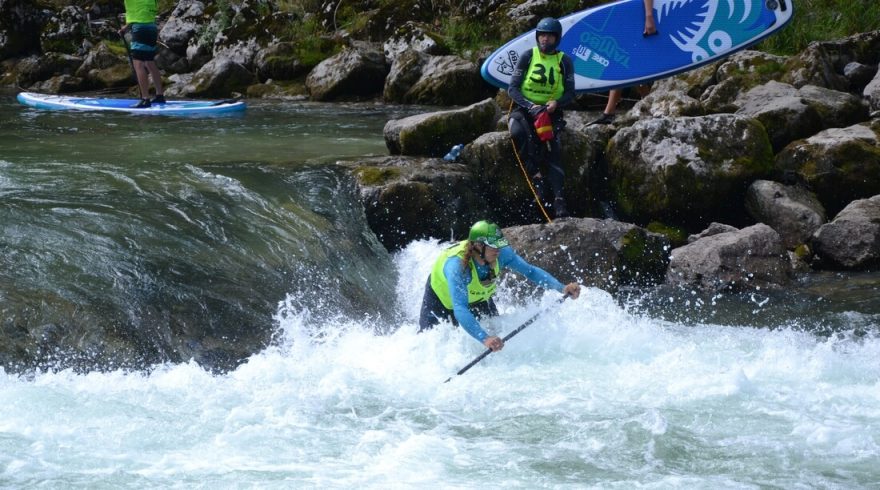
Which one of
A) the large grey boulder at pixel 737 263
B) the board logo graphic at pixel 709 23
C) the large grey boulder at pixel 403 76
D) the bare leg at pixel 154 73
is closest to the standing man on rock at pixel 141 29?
the bare leg at pixel 154 73

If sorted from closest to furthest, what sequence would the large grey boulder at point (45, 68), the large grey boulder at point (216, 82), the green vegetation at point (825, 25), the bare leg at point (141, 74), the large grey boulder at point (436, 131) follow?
1. the large grey boulder at point (436, 131)
2. the bare leg at point (141, 74)
3. the green vegetation at point (825, 25)
4. the large grey boulder at point (216, 82)
5. the large grey boulder at point (45, 68)

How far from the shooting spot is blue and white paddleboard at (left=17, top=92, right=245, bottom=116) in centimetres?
1416

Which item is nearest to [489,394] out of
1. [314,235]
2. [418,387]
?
[418,387]

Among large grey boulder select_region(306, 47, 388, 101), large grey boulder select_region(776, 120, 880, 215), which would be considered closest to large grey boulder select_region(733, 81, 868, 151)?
large grey boulder select_region(776, 120, 880, 215)

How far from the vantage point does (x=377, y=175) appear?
948 cm

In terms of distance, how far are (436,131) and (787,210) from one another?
11.6ft

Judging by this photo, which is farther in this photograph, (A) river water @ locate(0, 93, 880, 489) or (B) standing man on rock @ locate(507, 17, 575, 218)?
(B) standing man on rock @ locate(507, 17, 575, 218)

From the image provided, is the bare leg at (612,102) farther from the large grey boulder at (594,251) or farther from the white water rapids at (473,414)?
the white water rapids at (473,414)

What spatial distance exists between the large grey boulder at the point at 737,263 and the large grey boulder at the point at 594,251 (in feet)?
0.82

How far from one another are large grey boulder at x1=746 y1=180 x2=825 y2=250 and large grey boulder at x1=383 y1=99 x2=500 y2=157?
112 inches

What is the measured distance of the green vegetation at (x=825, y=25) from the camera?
1488 cm

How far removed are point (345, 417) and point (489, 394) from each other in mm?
994

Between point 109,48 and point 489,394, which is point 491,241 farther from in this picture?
point 109,48

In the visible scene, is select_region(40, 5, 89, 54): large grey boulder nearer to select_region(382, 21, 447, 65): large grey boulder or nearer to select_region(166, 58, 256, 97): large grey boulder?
select_region(166, 58, 256, 97): large grey boulder
